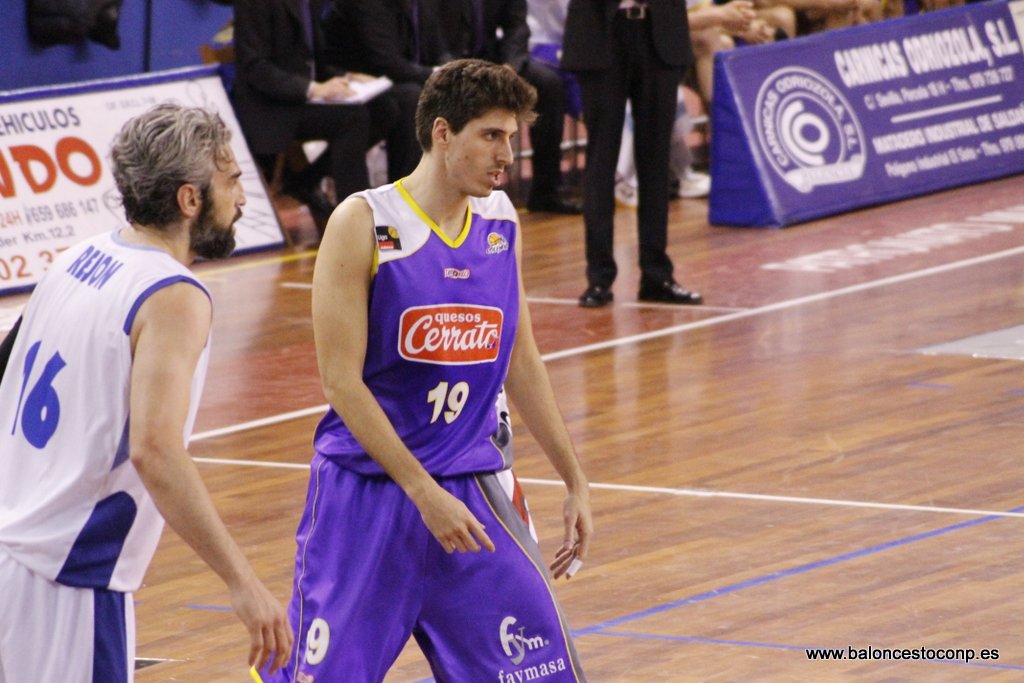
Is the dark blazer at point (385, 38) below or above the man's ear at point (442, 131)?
below

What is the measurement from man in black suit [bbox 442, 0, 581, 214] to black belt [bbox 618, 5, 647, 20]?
301 cm

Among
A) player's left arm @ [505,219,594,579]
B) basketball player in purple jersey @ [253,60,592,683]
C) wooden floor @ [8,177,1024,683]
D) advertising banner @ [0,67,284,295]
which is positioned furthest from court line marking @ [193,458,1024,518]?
advertising banner @ [0,67,284,295]

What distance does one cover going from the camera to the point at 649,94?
35.1 ft

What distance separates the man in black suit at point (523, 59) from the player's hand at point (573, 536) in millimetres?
9264

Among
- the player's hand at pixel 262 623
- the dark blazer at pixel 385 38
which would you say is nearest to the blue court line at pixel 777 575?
the player's hand at pixel 262 623

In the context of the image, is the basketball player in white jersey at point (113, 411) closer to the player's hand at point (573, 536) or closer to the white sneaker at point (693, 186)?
the player's hand at point (573, 536)

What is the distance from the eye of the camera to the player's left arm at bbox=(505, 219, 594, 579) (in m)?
4.50

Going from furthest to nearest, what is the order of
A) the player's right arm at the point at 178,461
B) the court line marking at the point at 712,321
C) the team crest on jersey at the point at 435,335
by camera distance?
the court line marking at the point at 712,321, the team crest on jersey at the point at 435,335, the player's right arm at the point at 178,461

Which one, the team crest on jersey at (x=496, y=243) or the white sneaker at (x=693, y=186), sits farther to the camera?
the white sneaker at (x=693, y=186)

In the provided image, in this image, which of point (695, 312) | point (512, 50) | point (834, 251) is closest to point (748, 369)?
point (695, 312)

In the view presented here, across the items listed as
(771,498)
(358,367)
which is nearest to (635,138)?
(771,498)

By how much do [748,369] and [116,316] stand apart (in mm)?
6028

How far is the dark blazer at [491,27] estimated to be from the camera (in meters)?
13.8

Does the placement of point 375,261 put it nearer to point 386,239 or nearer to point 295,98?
point 386,239
